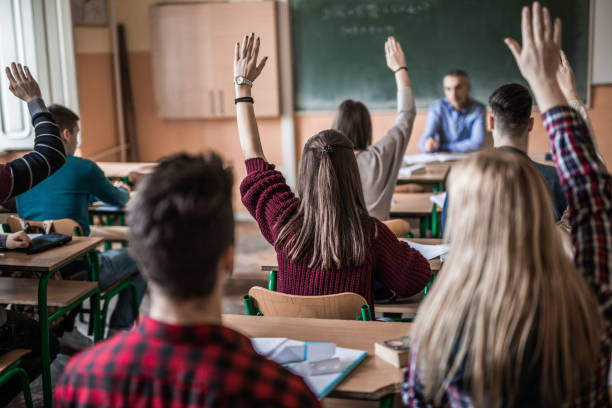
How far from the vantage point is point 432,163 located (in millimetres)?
4559

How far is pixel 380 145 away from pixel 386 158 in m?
0.07

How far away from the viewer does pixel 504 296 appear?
3.59ft

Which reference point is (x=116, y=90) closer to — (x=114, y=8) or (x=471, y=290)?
(x=114, y=8)

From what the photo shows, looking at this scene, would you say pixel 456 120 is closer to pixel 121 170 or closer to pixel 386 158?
pixel 386 158

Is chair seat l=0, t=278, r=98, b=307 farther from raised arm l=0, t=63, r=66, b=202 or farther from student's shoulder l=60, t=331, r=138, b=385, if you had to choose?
student's shoulder l=60, t=331, r=138, b=385

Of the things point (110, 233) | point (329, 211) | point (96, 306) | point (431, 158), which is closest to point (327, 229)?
point (329, 211)

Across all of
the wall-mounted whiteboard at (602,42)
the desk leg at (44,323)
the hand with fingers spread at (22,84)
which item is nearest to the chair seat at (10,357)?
the desk leg at (44,323)

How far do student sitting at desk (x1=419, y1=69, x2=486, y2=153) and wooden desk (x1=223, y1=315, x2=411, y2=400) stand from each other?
334cm

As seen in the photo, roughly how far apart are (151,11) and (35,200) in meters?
3.39

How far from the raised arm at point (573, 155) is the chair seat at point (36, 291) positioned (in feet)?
6.84

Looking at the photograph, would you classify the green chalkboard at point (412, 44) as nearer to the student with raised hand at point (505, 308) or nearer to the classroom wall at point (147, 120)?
the classroom wall at point (147, 120)

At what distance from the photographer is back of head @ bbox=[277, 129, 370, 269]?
78.7 inches

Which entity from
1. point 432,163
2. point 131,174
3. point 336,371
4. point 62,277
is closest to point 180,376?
point 336,371

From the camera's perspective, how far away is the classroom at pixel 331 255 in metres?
1.01
